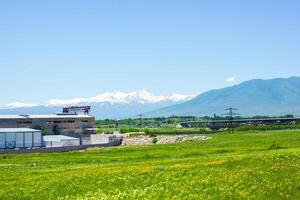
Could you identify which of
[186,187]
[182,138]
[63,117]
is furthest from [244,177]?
[63,117]

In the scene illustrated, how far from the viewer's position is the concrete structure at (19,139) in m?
131

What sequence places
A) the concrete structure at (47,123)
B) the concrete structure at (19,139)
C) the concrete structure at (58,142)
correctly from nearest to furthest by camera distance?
1. the concrete structure at (19,139)
2. the concrete structure at (58,142)
3. the concrete structure at (47,123)

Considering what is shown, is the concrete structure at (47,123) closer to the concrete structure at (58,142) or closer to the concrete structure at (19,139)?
the concrete structure at (58,142)

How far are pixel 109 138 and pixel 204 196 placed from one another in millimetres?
141862

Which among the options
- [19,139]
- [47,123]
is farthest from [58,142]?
[47,123]

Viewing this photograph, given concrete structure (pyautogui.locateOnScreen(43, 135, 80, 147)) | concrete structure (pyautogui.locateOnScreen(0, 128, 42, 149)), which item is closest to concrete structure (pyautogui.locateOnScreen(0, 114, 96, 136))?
concrete structure (pyautogui.locateOnScreen(43, 135, 80, 147))

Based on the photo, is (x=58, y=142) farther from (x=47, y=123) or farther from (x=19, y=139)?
(x=47, y=123)

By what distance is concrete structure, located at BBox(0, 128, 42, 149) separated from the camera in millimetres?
131000

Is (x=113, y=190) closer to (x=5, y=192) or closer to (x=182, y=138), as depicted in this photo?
(x=5, y=192)

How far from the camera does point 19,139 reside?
13325cm

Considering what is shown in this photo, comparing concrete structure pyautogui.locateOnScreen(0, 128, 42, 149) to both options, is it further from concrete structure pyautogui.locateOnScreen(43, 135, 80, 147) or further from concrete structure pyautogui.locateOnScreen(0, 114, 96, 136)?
concrete structure pyautogui.locateOnScreen(0, 114, 96, 136)

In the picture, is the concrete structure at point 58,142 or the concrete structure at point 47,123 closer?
the concrete structure at point 58,142

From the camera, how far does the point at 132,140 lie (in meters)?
167

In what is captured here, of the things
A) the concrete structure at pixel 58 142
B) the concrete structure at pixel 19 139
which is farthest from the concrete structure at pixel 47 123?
the concrete structure at pixel 19 139
